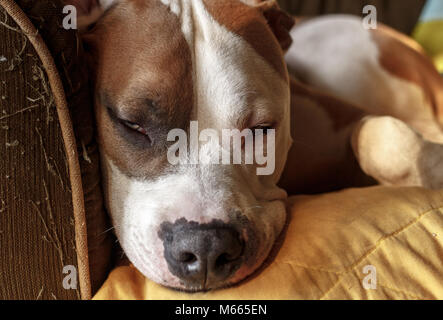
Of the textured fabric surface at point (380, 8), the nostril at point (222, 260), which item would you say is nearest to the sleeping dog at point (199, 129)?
the nostril at point (222, 260)

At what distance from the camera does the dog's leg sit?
1454mm

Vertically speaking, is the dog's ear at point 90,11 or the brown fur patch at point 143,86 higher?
the dog's ear at point 90,11

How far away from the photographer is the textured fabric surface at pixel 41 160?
0.98m

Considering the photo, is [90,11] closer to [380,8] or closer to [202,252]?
[202,252]

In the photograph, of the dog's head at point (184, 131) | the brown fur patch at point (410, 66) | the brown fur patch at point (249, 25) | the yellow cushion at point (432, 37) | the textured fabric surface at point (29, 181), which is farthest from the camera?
the yellow cushion at point (432, 37)

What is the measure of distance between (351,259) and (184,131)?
17.6 inches

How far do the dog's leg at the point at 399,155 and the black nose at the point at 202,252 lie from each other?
63 cm

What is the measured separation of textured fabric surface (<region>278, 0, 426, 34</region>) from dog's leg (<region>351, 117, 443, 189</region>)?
1569mm

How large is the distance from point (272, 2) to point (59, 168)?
2.50 ft

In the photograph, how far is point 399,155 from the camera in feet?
4.89

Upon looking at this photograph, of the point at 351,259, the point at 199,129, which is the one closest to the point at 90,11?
the point at 199,129

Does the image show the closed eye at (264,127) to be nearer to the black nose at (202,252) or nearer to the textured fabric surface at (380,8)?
the black nose at (202,252)

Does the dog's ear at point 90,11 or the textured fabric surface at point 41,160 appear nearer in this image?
the textured fabric surface at point 41,160
